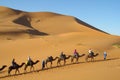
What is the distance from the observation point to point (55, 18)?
110m

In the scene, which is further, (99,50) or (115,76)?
(99,50)

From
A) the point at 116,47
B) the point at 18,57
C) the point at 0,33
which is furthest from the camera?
the point at 0,33

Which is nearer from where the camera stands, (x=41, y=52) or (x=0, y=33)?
(x=41, y=52)

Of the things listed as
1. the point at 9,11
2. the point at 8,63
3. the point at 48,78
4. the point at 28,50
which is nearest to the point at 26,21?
the point at 9,11

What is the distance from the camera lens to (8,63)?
35.0m

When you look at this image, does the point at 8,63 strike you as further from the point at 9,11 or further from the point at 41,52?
the point at 9,11

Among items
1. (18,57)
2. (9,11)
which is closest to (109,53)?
(18,57)

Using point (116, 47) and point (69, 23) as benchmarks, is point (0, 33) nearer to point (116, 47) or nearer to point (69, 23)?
point (116, 47)

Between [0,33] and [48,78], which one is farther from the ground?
[0,33]

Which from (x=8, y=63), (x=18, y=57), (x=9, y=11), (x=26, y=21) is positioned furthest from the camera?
(x=9, y=11)

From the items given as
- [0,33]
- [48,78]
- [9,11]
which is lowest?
[48,78]

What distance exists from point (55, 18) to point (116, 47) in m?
64.8

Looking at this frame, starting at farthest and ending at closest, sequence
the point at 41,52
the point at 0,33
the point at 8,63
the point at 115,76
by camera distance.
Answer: the point at 0,33 < the point at 41,52 < the point at 8,63 < the point at 115,76

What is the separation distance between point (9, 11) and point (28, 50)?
2467 inches
